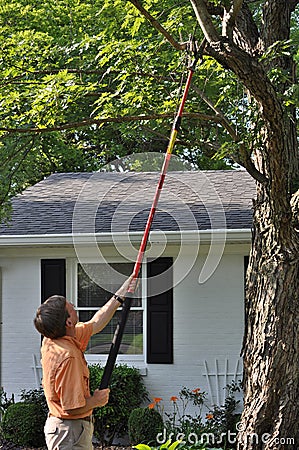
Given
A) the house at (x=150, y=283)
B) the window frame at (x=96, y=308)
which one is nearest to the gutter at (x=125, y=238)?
the house at (x=150, y=283)

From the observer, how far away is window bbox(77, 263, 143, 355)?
426 inches

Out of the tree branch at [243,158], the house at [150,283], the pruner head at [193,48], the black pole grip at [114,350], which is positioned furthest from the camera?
the house at [150,283]

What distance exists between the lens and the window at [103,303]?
426 inches

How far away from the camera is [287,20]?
318 inches

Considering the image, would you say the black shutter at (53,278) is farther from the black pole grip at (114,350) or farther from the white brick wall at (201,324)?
the black pole grip at (114,350)

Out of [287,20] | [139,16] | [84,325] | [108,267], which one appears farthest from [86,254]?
[84,325]

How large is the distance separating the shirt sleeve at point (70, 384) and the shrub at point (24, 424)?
567cm

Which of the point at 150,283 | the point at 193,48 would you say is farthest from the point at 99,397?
the point at 150,283

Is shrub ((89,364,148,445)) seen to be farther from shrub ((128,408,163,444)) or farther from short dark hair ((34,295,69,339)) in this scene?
short dark hair ((34,295,69,339))

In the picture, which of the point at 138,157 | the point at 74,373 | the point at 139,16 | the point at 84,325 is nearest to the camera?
the point at 74,373

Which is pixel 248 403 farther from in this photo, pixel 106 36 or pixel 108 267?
pixel 106 36

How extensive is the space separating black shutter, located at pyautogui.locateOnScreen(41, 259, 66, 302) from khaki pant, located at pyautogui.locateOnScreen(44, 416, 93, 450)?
19.8 feet

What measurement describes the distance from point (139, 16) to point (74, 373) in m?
4.93

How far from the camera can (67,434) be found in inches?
191
